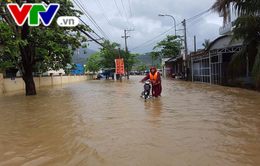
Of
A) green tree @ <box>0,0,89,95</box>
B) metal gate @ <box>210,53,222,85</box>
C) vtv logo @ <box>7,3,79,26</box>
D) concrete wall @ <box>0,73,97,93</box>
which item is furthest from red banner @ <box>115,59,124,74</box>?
vtv logo @ <box>7,3,79,26</box>

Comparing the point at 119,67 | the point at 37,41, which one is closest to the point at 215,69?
the point at 37,41

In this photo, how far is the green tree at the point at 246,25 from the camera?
27.7ft

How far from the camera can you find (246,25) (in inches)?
362

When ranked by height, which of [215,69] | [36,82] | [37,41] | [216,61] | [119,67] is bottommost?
[36,82]

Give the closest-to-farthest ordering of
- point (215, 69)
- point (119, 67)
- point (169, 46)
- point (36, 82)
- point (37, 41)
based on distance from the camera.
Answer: point (37, 41), point (215, 69), point (36, 82), point (119, 67), point (169, 46)

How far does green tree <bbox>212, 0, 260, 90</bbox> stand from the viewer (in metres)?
8.43

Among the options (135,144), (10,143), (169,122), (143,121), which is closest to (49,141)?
(10,143)

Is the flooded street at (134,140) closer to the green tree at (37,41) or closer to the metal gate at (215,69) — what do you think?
the green tree at (37,41)

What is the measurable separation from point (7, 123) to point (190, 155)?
16.4ft

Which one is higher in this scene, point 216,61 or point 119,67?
point 119,67

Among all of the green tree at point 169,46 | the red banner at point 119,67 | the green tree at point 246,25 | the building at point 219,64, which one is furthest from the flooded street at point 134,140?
the green tree at point 169,46

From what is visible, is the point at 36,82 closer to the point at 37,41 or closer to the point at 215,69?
the point at 37,41

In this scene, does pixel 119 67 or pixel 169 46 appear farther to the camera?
pixel 169 46

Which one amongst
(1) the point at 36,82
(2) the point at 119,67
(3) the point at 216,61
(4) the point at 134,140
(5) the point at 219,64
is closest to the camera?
(4) the point at 134,140
